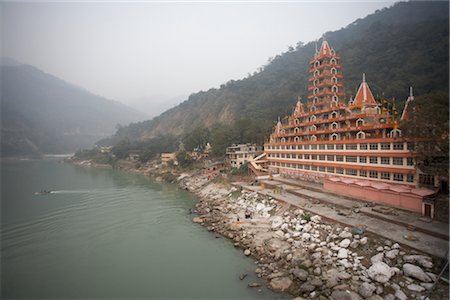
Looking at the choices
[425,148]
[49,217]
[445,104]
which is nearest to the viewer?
[445,104]

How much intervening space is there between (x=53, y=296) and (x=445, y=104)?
28.0m

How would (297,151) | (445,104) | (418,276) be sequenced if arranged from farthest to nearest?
(297,151) < (445,104) < (418,276)

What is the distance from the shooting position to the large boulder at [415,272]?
1102cm

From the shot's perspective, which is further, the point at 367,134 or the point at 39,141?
the point at 39,141

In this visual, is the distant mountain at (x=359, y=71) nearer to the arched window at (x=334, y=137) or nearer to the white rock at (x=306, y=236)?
the arched window at (x=334, y=137)

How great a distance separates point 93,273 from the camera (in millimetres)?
15969

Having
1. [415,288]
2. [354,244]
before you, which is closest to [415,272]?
[415,288]

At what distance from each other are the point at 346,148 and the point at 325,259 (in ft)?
46.8

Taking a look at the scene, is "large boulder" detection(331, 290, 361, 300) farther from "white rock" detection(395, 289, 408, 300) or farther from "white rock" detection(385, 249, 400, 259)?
"white rock" detection(385, 249, 400, 259)

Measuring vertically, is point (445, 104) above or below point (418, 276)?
above

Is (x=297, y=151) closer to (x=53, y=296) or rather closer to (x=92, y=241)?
(x=92, y=241)

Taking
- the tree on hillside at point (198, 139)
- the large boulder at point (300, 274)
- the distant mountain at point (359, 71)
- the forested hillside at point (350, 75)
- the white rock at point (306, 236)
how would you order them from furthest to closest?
the tree on hillside at point (198, 139) → the distant mountain at point (359, 71) → the forested hillside at point (350, 75) → the white rock at point (306, 236) → the large boulder at point (300, 274)

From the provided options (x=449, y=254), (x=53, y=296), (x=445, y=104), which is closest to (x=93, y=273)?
(x=53, y=296)

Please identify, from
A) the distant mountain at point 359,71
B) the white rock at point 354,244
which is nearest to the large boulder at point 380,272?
the white rock at point 354,244
